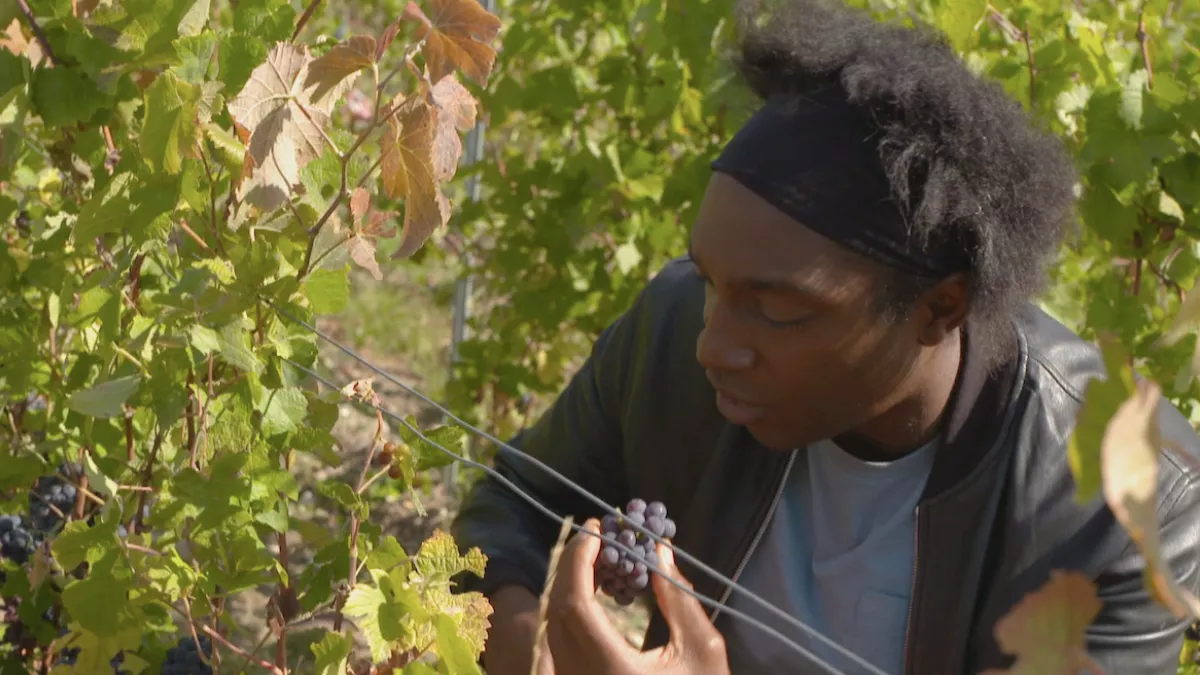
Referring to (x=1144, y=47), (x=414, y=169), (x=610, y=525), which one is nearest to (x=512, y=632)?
(x=610, y=525)

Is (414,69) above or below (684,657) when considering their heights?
above

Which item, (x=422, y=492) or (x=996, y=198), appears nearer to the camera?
(x=996, y=198)

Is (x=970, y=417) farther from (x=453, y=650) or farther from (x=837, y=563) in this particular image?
(x=453, y=650)

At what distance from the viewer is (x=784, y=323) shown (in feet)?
5.08

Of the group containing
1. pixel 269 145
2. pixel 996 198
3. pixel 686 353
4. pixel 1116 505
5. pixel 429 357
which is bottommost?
pixel 429 357

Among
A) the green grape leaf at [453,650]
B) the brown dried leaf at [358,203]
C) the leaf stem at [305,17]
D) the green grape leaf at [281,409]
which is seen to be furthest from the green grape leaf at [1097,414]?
the leaf stem at [305,17]

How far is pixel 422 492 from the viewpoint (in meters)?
4.27

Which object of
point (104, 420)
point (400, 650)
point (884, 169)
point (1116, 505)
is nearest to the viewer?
point (1116, 505)

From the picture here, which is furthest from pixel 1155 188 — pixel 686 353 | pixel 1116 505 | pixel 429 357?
pixel 429 357

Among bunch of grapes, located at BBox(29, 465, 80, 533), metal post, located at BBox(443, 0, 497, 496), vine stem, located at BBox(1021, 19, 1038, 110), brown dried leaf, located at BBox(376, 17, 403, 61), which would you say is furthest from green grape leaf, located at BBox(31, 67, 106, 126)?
metal post, located at BBox(443, 0, 497, 496)

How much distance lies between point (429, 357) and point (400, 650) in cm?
408

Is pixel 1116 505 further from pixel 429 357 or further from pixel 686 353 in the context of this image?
pixel 429 357

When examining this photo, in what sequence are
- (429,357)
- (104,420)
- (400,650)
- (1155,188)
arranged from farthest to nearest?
1. (429,357)
2. (1155,188)
3. (104,420)
4. (400,650)

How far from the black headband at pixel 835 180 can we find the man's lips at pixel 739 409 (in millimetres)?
213
